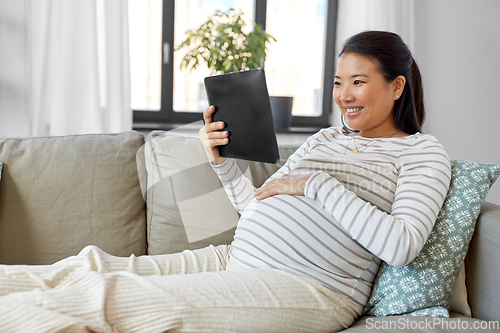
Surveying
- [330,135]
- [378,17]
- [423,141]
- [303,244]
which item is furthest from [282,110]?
[303,244]

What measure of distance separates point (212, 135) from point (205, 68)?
4.60 feet

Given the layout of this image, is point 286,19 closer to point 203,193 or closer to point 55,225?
point 203,193

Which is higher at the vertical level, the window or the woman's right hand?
the window

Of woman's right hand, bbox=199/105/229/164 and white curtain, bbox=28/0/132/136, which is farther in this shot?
Result: white curtain, bbox=28/0/132/136

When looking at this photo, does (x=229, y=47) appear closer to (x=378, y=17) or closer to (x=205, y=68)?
(x=205, y=68)

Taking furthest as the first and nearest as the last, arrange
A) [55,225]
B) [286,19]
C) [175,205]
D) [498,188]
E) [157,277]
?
[498,188], [286,19], [175,205], [55,225], [157,277]

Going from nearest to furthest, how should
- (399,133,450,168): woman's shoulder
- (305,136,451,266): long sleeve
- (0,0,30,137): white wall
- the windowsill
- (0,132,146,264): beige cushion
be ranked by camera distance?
(305,136,451,266): long sleeve → (399,133,450,168): woman's shoulder → (0,132,146,264): beige cushion → (0,0,30,137): white wall → the windowsill

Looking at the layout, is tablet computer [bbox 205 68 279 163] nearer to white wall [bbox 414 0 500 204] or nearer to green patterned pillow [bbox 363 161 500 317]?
green patterned pillow [bbox 363 161 500 317]

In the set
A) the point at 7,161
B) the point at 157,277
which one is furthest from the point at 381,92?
the point at 7,161

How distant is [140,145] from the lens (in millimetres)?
1493

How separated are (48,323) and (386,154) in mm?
868

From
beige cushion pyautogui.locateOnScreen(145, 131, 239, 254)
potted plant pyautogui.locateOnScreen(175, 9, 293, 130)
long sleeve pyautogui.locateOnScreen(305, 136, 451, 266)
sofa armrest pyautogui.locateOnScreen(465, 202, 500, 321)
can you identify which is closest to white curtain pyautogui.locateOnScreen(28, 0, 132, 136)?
potted plant pyautogui.locateOnScreen(175, 9, 293, 130)

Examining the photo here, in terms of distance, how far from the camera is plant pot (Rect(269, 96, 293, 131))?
2.32 metres

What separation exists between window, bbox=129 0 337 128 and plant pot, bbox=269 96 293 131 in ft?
0.98
